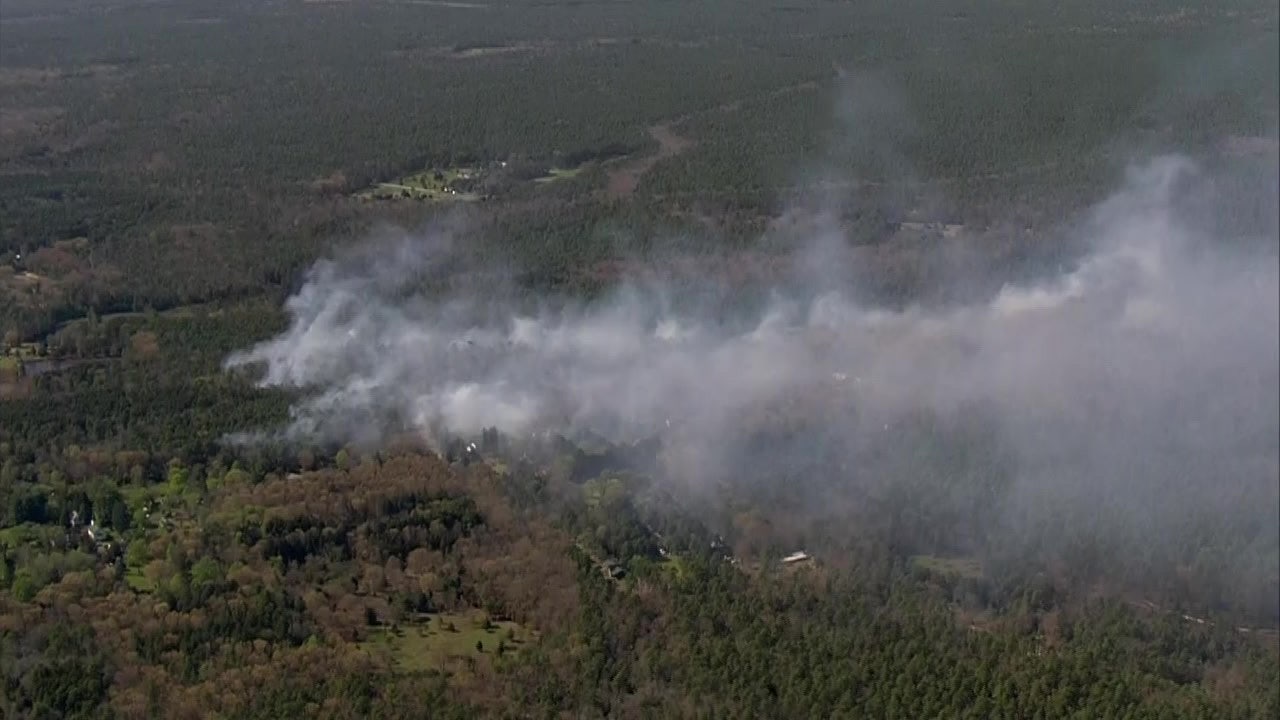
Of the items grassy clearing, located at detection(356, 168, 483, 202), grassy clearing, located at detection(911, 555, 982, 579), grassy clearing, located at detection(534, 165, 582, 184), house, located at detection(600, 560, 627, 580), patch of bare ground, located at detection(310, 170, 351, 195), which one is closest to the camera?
grassy clearing, located at detection(911, 555, 982, 579)

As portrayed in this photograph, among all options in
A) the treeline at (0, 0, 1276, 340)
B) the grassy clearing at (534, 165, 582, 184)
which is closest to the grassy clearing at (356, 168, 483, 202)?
the treeline at (0, 0, 1276, 340)

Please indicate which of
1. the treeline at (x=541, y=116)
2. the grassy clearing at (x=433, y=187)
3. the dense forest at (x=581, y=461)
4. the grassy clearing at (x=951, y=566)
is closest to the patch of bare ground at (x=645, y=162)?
the dense forest at (x=581, y=461)

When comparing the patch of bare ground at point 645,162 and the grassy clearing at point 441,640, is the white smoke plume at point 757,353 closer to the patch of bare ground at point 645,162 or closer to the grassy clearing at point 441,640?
the grassy clearing at point 441,640

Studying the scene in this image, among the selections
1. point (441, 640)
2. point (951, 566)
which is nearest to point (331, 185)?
point (441, 640)

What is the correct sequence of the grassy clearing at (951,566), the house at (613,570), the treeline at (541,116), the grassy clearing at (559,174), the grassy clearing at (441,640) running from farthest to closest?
the grassy clearing at (559,174) → the treeline at (541,116) → the house at (613,570) → the grassy clearing at (951,566) → the grassy clearing at (441,640)

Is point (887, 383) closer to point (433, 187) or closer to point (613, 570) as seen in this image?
point (613, 570)

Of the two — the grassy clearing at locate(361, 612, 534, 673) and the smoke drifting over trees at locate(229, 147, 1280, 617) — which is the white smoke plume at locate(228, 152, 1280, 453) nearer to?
the smoke drifting over trees at locate(229, 147, 1280, 617)

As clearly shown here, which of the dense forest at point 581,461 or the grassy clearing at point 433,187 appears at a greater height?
the dense forest at point 581,461
